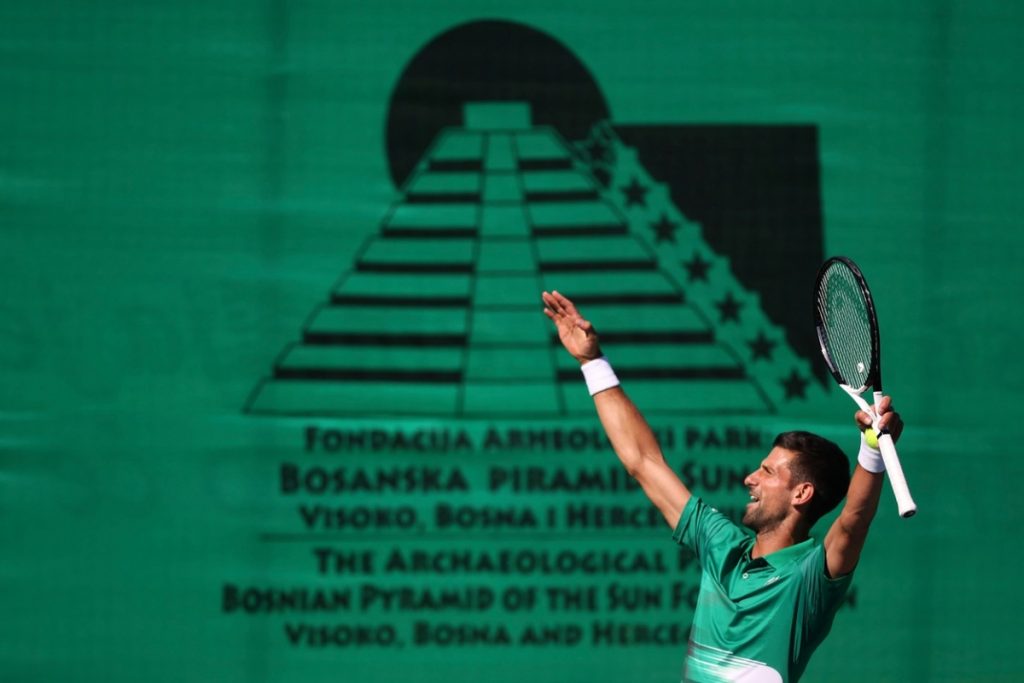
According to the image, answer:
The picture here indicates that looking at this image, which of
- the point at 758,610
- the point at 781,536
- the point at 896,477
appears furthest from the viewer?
the point at 781,536

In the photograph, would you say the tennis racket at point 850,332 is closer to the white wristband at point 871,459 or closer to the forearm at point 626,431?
the white wristband at point 871,459

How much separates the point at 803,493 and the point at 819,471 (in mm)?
63

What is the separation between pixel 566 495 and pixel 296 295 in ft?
3.93

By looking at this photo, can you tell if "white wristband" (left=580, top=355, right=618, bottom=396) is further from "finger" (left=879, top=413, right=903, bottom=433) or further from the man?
"finger" (left=879, top=413, right=903, bottom=433)

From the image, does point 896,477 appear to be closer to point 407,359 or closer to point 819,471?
point 819,471

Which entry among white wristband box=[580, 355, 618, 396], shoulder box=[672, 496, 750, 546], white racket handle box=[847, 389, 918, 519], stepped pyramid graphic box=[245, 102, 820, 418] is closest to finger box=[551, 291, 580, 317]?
white wristband box=[580, 355, 618, 396]

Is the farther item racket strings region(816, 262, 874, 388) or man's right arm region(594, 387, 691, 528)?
man's right arm region(594, 387, 691, 528)

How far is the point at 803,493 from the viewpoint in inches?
114

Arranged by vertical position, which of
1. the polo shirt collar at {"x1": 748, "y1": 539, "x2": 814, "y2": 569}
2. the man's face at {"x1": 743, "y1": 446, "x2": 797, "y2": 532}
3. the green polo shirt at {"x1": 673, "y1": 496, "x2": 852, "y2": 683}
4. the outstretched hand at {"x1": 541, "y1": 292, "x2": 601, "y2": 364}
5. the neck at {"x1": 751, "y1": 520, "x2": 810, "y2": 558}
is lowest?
the green polo shirt at {"x1": 673, "y1": 496, "x2": 852, "y2": 683}

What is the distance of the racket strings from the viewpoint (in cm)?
289

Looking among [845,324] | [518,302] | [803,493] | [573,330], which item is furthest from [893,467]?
[518,302]

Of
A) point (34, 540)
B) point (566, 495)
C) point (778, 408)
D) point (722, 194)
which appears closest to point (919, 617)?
point (778, 408)

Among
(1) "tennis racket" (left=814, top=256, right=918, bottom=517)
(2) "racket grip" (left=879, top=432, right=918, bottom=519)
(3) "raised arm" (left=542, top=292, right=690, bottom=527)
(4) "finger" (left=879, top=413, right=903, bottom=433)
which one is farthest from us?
(3) "raised arm" (left=542, top=292, right=690, bottom=527)

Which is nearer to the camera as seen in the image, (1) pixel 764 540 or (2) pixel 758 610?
(2) pixel 758 610
